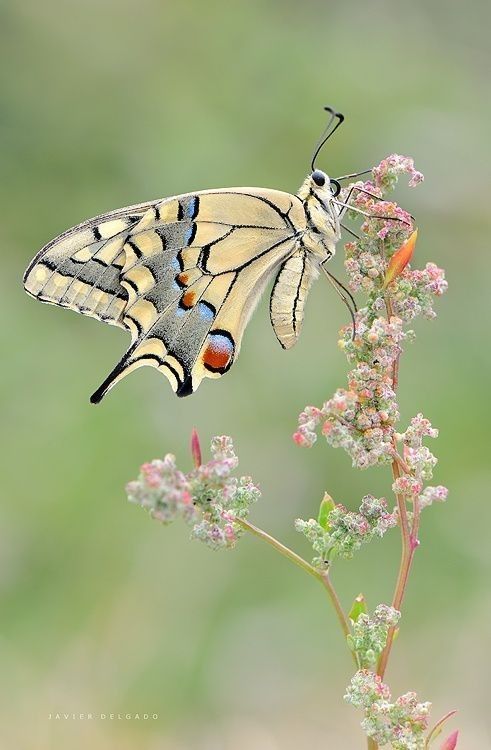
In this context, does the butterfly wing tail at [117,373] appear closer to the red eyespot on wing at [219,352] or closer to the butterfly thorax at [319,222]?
the red eyespot on wing at [219,352]

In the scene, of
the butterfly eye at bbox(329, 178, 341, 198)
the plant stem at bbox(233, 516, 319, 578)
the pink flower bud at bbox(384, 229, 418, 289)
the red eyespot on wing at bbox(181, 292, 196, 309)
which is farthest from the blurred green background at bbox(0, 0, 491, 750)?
the pink flower bud at bbox(384, 229, 418, 289)

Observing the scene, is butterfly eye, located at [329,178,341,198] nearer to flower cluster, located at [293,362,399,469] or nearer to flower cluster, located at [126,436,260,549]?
flower cluster, located at [293,362,399,469]

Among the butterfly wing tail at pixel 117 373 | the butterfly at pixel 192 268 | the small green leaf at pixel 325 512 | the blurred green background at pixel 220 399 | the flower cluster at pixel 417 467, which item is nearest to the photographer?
the flower cluster at pixel 417 467

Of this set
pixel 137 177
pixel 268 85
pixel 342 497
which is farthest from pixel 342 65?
pixel 342 497

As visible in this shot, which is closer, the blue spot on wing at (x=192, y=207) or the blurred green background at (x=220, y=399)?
the blue spot on wing at (x=192, y=207)

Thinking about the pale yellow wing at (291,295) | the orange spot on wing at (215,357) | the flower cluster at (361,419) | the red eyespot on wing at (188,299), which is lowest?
the flower cluster at (361,419)

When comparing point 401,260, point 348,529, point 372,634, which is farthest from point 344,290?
point 372,634

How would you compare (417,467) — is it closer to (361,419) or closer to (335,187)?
(361,419)

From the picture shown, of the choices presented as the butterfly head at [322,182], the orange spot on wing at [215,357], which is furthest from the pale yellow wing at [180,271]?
the butterfly head at [322,182]
